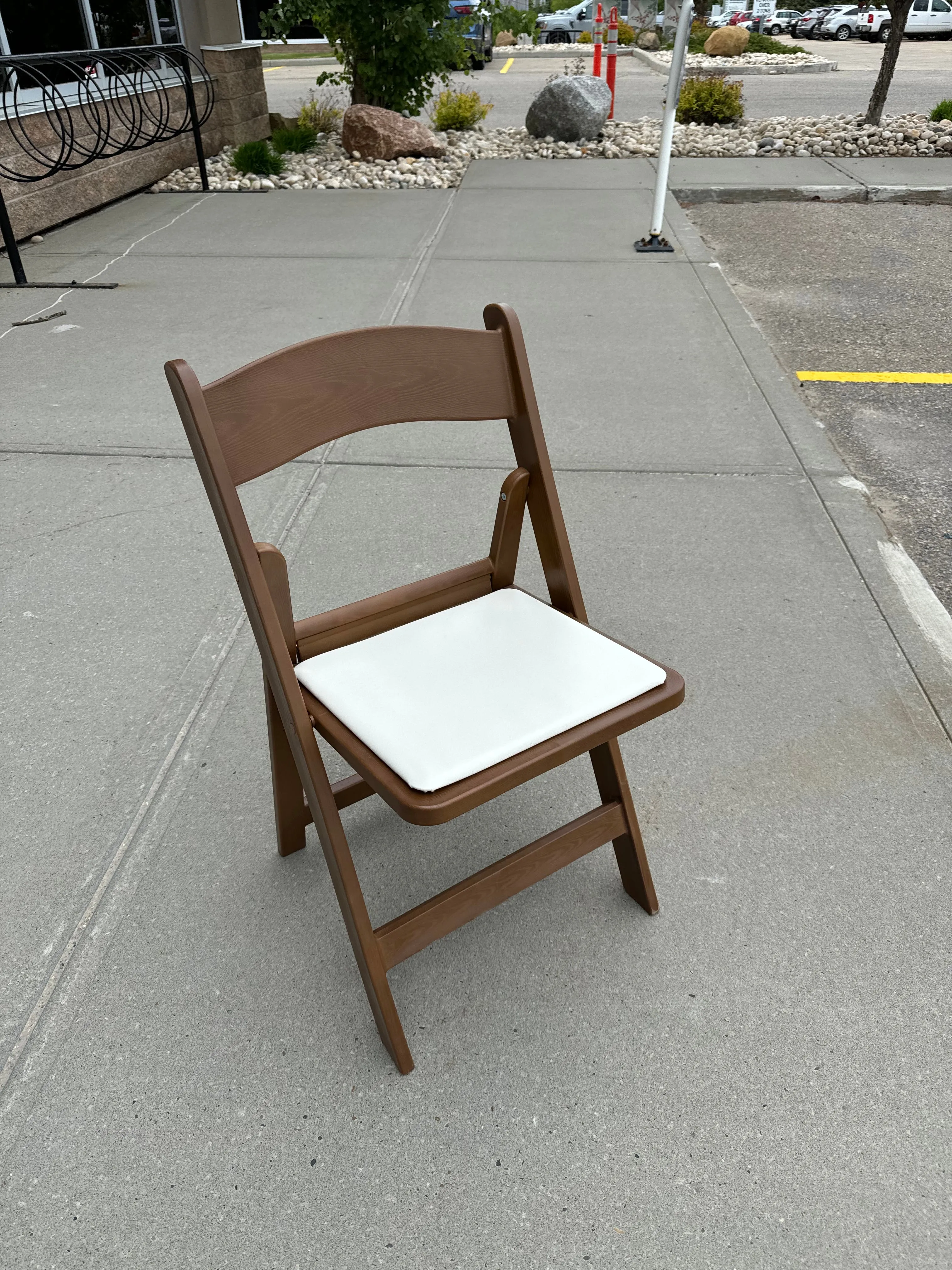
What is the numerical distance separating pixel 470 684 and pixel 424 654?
12 centimetres

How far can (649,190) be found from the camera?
7.97 meters

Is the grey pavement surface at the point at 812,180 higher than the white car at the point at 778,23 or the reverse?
higher

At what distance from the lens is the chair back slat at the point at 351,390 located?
1.39 metres

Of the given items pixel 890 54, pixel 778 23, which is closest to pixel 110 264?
pixel 890 54

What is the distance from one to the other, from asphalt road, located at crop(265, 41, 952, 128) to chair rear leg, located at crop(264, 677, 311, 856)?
1222 centimetres

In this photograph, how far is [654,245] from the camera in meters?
6.25

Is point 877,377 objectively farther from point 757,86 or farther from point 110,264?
point 757,86

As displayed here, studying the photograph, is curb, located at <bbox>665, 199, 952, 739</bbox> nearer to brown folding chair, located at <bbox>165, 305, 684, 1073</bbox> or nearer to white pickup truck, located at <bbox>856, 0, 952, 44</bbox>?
brown folding chair, located at <bbox>165, 305, 684, 1073</bbox>

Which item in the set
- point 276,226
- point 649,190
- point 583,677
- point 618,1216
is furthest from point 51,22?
point 618,1216

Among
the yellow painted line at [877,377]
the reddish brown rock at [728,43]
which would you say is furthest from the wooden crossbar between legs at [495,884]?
the reddish brown rock at [728,43]

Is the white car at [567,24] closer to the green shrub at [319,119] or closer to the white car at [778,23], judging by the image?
the white car at [778,23]

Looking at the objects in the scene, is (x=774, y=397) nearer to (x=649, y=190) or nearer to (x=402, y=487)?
(x=402, y=487)

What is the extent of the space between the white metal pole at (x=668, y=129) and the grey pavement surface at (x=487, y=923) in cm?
279

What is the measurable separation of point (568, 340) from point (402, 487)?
1.84 metres
